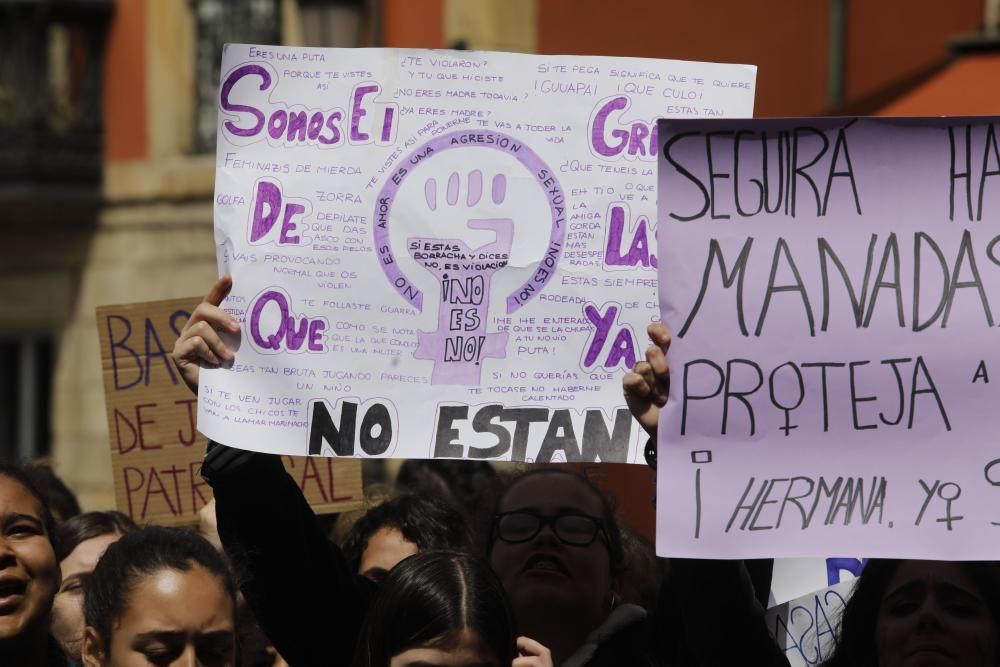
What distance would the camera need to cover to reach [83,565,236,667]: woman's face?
3.19m

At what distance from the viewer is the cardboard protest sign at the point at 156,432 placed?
4.57m

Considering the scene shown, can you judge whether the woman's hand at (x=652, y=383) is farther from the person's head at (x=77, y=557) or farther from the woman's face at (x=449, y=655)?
the person's head at (x=77, y=557)

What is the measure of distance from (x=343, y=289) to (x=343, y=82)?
440 millimetres

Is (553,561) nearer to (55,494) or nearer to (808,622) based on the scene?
(808,622)

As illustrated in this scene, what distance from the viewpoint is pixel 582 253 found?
368 cm

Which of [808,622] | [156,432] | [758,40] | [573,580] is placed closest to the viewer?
[573,580]

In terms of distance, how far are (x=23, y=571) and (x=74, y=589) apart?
61cm

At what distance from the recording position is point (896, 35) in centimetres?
1025

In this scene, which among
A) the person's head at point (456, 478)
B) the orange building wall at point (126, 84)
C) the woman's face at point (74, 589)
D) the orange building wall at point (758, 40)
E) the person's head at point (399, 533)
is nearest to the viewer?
the person's head at point (399, 533)

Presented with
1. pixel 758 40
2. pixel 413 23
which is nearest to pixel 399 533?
pixel 758 40

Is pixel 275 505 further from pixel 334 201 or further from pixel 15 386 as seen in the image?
pixel 15 386

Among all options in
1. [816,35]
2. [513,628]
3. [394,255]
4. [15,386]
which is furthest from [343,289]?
[15,386]

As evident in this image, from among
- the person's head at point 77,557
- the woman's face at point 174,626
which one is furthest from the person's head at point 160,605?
the person's head at point 77,557

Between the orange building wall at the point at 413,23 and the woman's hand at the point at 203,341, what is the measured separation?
28.3 ft
